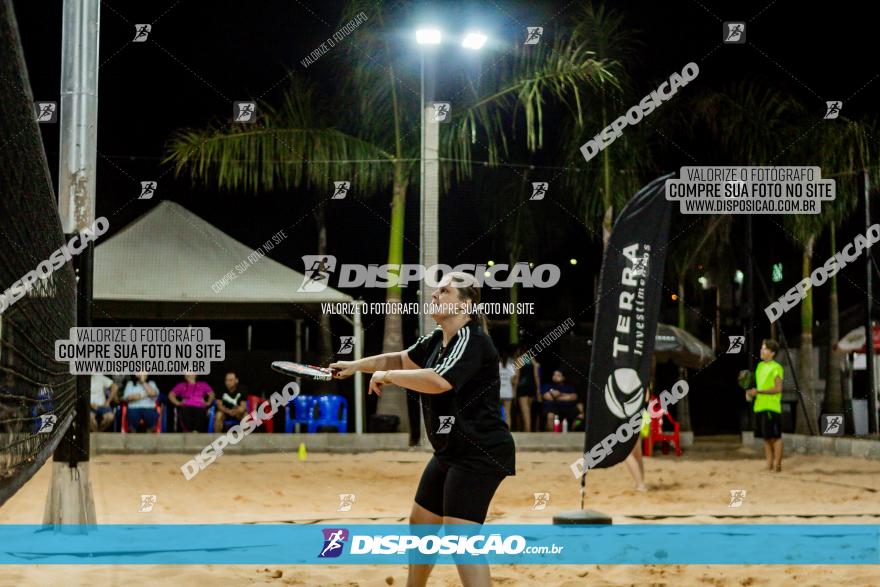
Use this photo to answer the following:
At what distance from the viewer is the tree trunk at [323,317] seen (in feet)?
52.1

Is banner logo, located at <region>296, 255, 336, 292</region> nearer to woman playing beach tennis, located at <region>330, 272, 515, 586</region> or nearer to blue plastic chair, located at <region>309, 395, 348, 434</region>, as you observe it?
blue plastic chair, located at <region>309, 395, 348, 434</region>

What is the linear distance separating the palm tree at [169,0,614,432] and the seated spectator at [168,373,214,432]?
2924 mm

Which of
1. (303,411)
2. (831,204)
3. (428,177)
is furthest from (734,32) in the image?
(303,411)

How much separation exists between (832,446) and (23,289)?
44.6ft

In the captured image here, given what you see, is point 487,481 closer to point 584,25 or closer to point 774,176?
point 774,176

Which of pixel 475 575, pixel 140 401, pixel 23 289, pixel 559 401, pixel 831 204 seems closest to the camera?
pixel 475 575

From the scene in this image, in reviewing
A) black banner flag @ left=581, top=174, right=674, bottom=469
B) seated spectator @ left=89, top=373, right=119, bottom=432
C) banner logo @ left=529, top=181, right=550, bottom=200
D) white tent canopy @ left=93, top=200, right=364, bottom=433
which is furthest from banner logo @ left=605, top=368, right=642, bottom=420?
seated spectator @ left=89, top=373, right=119, bottom=432

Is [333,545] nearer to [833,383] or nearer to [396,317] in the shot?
[396,317]

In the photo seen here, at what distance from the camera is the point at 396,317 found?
16828mm

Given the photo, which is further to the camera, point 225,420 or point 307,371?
point 225,420

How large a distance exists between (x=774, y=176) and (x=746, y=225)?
2.45 metres

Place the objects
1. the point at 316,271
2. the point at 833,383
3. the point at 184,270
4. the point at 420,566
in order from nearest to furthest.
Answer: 1. the point at 420,566
2. the point at 184,270
3. the point at 316,271
4. the point at 833,383

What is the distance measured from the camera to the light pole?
15380 mm

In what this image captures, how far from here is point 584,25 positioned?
55.9 ft
